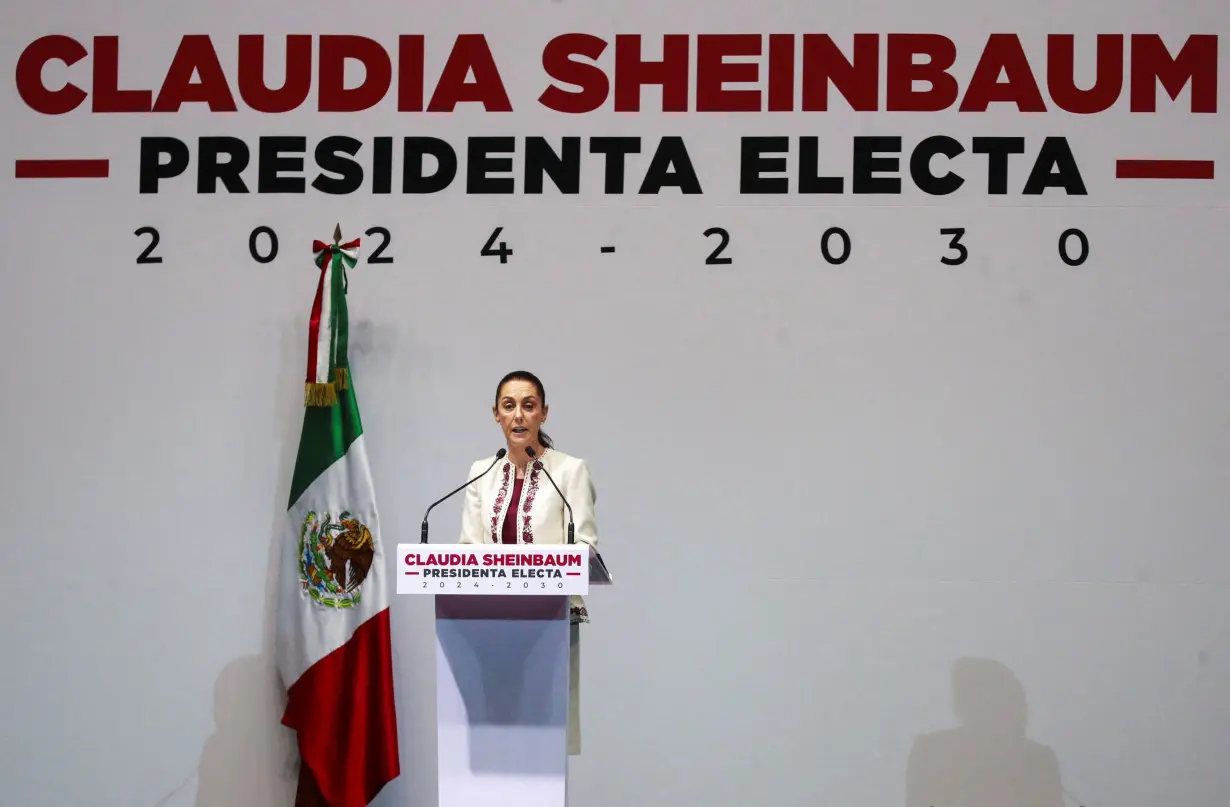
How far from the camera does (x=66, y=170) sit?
15.0 feet

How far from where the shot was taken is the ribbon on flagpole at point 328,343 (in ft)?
13.8

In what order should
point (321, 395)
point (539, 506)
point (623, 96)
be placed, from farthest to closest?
point (623, 96) → point (321, 395) → point (539, 506)

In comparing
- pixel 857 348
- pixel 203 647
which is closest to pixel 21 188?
pixel 203 647

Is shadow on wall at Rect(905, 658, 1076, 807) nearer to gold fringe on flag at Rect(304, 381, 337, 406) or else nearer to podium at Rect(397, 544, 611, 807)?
podium at Rect(397, 544, 611, 807)

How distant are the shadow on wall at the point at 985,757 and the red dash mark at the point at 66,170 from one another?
3344 millimetres

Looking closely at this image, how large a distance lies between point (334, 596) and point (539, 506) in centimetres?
104

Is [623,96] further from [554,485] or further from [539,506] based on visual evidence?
[554,485]

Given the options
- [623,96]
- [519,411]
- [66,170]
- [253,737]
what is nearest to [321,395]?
[519,411]

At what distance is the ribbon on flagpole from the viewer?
165 inches

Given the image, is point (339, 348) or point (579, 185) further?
point (579, 185)

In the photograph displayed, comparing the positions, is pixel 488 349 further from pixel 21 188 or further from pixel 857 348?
pixel 21 188

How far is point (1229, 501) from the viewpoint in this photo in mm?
4301

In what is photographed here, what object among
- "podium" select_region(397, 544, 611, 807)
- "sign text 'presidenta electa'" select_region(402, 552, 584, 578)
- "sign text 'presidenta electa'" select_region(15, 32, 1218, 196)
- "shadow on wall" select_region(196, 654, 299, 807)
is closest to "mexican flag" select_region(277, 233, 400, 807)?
"shadow on wall" select_region(196, 654, 299, 807)

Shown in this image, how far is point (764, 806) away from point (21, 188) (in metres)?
3.25
